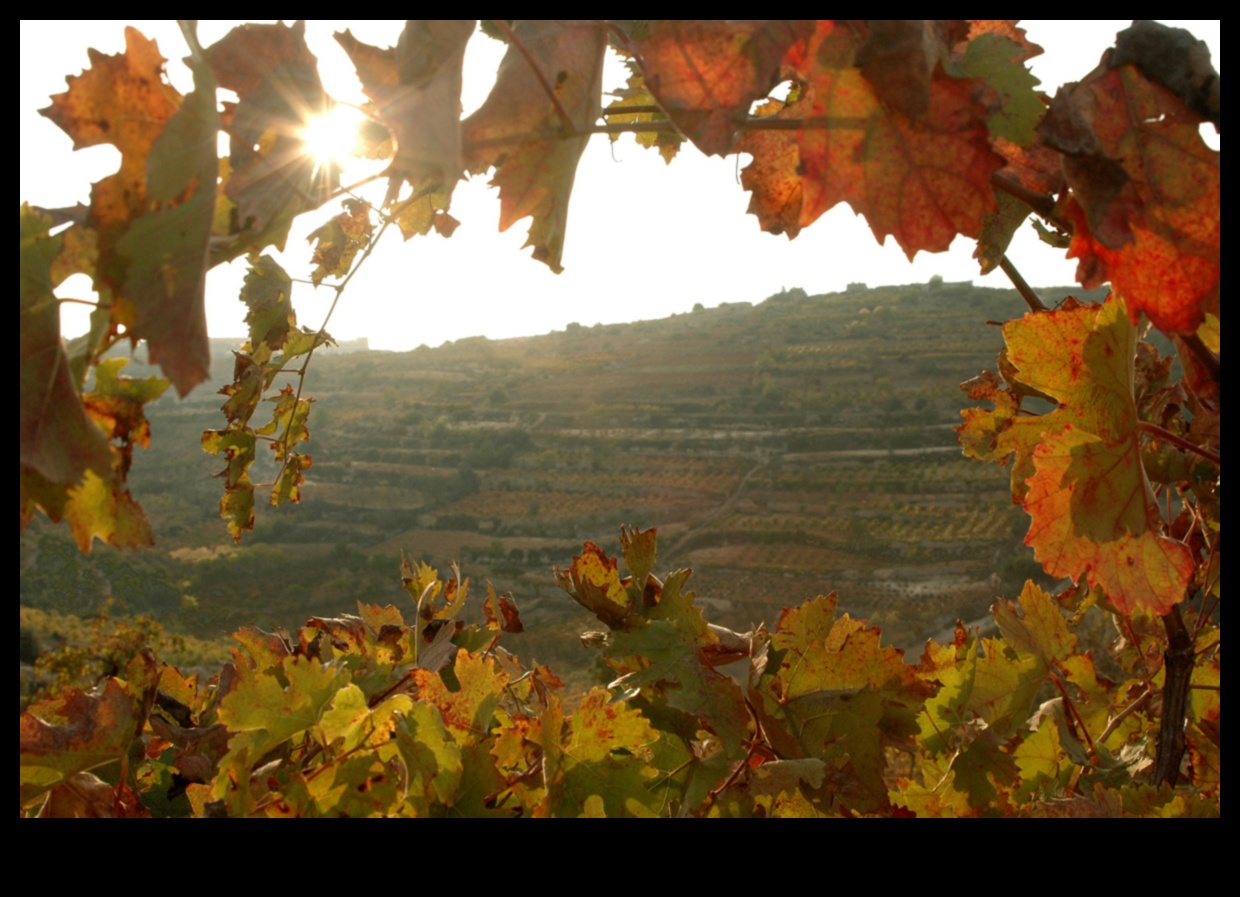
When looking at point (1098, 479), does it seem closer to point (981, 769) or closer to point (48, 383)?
point (981, 769)

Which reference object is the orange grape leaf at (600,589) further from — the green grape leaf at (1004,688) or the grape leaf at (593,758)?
the green grape leaf at (1004,688)

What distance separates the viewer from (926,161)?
500 millimetres

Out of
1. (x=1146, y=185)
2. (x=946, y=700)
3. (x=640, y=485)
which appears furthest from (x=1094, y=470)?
(x=640, y=485)

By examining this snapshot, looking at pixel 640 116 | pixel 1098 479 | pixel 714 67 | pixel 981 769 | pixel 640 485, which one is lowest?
pixel 640 485

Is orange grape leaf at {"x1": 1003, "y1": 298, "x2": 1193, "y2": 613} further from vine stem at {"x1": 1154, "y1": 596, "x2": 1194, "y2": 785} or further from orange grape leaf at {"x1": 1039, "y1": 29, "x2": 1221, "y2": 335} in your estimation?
vine stem at {"x1": 1154, "y1": 596, "x2": 1194, "y2": 785}

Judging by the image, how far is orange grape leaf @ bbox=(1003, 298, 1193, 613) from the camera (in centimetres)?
61

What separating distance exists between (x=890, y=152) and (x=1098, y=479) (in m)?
0.29

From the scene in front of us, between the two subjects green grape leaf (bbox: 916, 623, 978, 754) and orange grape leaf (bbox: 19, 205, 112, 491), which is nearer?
orange grape leaf (bbox: 19, 205, 112, 491)

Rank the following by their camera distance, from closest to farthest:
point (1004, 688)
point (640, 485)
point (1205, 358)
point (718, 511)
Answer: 1. point (1205, 358)
2. point (1004, 688)
3. point (718, 511)
4. point (640, 485)

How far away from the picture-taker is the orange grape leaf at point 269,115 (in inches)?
20.5

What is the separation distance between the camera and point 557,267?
2.06 feet

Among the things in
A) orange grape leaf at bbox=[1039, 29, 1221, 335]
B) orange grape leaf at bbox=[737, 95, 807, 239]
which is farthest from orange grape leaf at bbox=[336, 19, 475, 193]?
orange grape leaf at bbox=[1039, 29, 1221, 335]

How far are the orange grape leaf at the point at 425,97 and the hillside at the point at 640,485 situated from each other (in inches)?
813

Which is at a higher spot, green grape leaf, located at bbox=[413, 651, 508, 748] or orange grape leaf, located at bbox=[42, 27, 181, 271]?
orange grape leaf, located at bbox=[42, 27, 181, 271]
